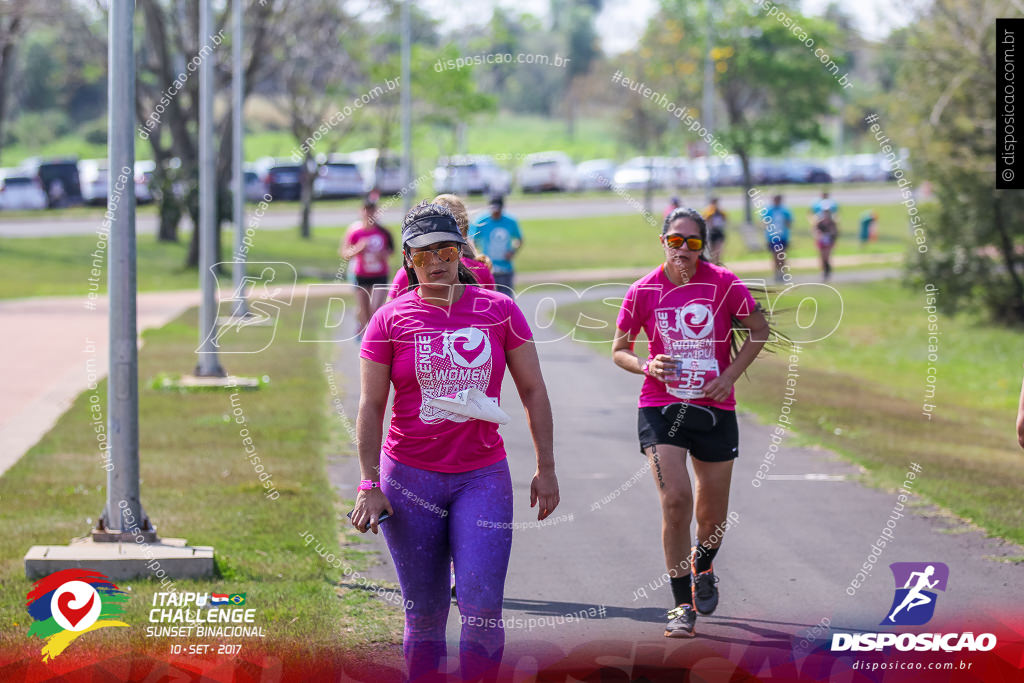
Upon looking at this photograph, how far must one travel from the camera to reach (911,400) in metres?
15.3

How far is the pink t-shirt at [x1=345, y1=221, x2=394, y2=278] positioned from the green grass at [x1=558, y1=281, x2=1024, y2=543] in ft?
10.6

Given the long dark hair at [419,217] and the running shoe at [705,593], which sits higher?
the long dark hair at [419,217]

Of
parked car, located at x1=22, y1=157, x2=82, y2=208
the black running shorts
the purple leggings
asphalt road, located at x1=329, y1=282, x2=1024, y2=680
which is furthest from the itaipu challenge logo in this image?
parked car, located at x1=22, y1=157, x2=82, y2=208

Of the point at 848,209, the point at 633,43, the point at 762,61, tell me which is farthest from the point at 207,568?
the point at 848,209

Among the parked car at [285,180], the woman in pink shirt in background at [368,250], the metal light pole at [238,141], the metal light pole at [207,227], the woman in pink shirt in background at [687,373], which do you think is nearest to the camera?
the woman in pink shirt in background at [687,373]

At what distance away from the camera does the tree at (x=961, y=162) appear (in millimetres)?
20422

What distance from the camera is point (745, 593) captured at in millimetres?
6930

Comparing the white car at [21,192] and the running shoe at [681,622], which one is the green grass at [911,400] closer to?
the running shoe at [681,622]

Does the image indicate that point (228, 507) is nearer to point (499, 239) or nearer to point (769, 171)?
point (499, 239)

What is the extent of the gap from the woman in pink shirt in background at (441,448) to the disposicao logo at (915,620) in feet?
6.53

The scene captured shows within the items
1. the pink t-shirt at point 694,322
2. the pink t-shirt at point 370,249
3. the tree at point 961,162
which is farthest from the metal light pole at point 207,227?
the tree at point 961,162

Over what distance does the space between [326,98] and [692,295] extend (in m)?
35.8

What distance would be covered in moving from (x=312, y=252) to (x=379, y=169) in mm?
6151

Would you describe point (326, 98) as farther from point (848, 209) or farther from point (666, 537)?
point (666, 537)
